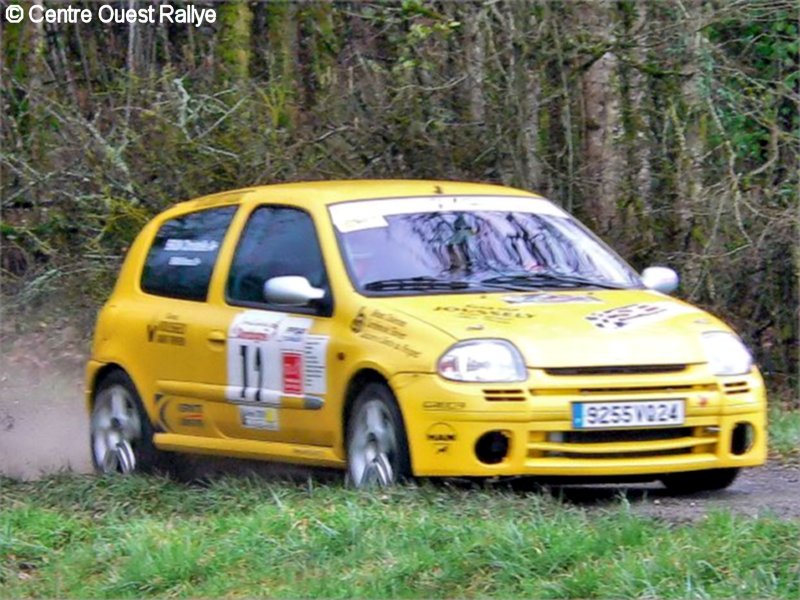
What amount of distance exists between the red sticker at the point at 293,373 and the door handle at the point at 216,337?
21.6 inches

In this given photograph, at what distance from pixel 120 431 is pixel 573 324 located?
9.75 ft

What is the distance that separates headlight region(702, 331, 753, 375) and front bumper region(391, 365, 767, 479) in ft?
0.51

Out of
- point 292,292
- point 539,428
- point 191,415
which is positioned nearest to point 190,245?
point 191,415

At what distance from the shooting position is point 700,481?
820 centimetres

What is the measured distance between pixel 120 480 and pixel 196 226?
6.02 feet

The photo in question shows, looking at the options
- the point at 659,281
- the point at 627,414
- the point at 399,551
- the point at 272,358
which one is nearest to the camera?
the point at 399,551

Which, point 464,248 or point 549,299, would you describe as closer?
point 549,299

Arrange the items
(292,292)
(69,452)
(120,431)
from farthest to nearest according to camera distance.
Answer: (69,452) < (120,431) < (292,292)

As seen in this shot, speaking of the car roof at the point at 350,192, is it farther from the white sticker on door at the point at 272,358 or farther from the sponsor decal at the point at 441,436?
the sponsor decal at the point at 441,436

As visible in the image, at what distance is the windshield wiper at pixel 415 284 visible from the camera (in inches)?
325

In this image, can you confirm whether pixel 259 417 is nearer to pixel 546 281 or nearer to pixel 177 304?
pixel 177 304

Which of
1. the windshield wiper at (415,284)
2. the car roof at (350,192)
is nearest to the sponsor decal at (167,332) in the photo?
the car roof at (350,192)

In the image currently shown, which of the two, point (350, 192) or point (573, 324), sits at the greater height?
point (350, 192)

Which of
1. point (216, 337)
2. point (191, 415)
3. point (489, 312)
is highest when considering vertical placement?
point (489, 312)
